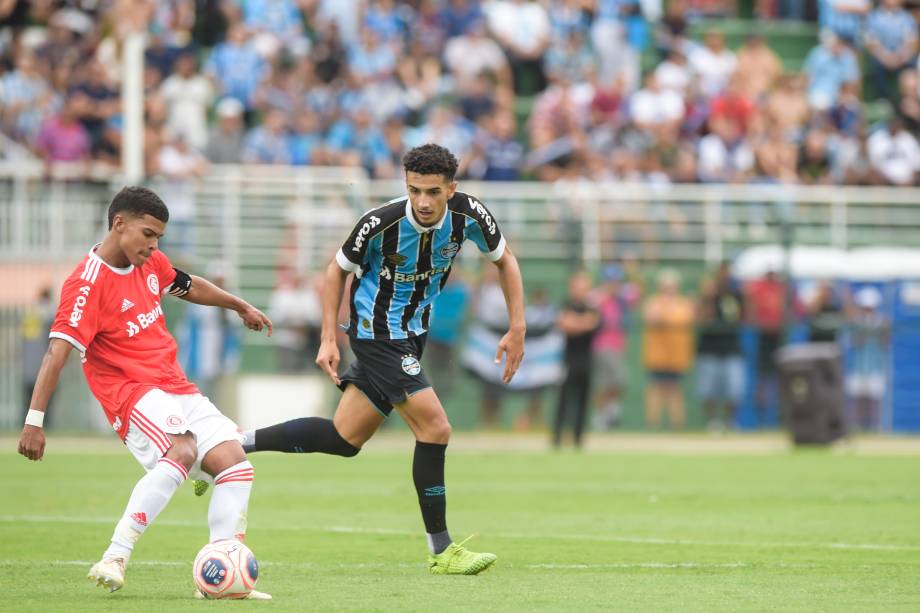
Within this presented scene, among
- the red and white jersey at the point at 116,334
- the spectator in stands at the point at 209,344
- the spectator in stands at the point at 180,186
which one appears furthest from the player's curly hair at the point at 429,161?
the spectator in stands at the point at 180,186

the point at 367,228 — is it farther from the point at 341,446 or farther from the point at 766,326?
the point at 766,326

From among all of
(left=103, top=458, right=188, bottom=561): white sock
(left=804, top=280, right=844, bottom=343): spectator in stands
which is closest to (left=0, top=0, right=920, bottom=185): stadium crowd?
(left=804, top=280, right=844, bottom=343): spectator in stands

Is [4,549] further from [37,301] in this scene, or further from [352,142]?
[352,142]

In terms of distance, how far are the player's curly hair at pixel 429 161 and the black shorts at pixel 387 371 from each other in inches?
41.0

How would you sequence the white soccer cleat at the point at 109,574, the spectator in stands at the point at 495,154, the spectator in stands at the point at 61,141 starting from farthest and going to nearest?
1. the spectator in stands at the point at 495,154
2. the spectator in stands at the point at 61,141
3. the white soccer cleat at the point at 109,574

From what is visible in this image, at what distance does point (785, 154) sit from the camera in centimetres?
2541

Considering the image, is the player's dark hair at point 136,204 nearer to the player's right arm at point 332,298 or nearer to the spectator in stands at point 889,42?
the player's right arm at point 332,298

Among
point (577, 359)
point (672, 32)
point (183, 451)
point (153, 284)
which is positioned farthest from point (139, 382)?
point (672, 32)

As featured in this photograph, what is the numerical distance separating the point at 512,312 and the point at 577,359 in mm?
11184

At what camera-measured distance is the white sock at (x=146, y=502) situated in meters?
7.57

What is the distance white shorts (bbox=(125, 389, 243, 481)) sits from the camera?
775 centimetres

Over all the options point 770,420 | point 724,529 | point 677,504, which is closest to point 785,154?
point 770,420

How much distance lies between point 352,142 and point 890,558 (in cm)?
1592

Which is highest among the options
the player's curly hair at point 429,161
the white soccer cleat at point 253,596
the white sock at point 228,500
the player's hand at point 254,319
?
the player's curly hair at point 429,161
